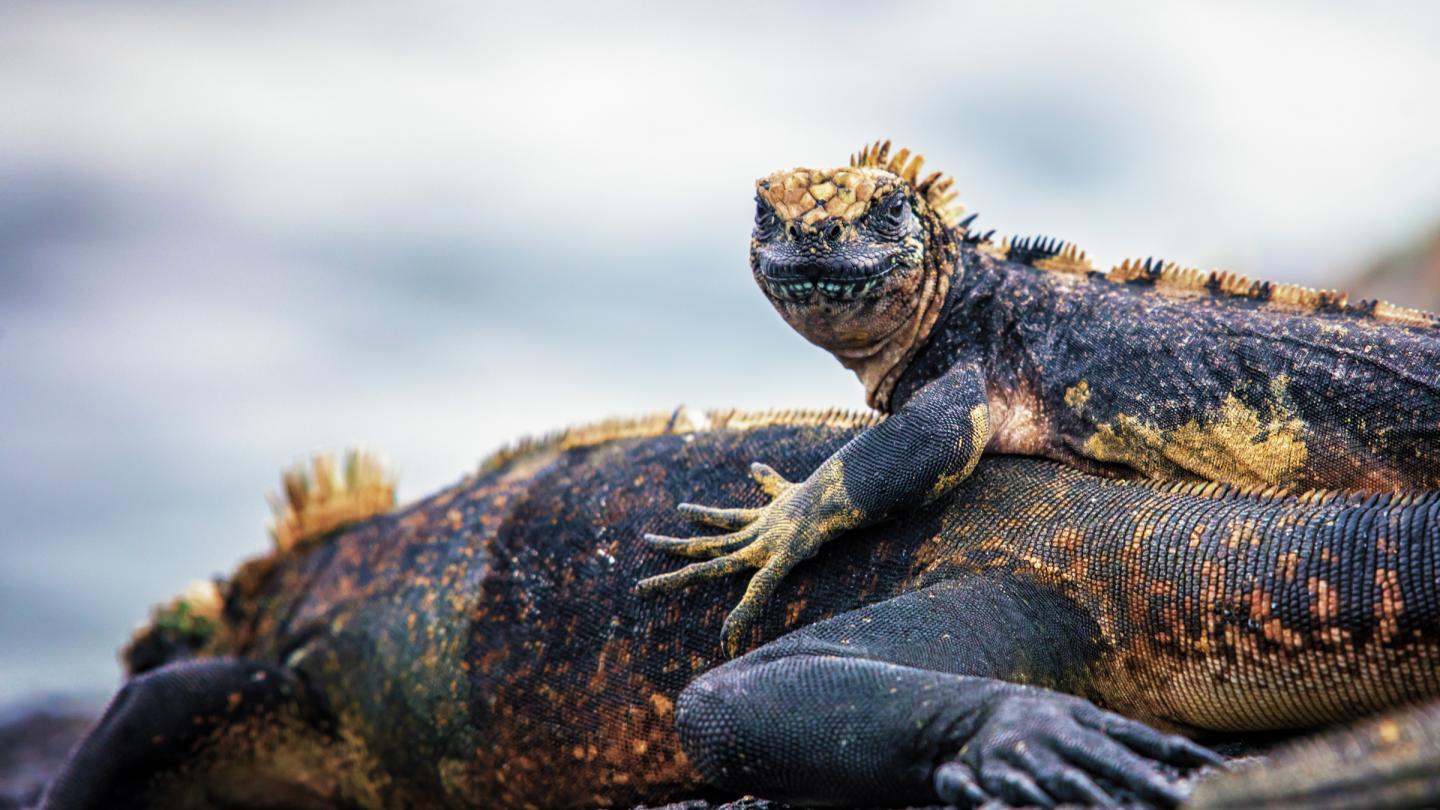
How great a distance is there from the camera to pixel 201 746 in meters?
7.04

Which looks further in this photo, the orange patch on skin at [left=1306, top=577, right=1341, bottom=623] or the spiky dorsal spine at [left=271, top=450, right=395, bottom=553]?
the spiky dorsal spine at [left=271, top=450, right=395, bottom=553]

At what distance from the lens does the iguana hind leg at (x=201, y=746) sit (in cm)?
691

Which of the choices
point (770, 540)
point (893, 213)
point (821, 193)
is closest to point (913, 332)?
point (893, 213)

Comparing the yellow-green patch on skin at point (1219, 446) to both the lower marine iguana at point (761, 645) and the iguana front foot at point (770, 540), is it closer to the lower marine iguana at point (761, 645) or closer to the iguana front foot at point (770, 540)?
the lower marine iguana at point (761, 645)

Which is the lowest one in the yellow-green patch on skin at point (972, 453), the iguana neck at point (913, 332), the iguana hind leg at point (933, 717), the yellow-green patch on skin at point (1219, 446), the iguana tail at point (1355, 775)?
the iguana tail at point (1355, 775)

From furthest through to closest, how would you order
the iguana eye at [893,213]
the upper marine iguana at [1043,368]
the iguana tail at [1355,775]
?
1. the iguana eye at [893,213]
2. the upper marine iguana at [1043,368]
3. the iguana tail at [1355,775]

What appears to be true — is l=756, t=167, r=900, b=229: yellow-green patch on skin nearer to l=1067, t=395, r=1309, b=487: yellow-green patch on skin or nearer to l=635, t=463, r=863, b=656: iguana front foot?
l=635, t=463, r=863, b=656: iguana front foot

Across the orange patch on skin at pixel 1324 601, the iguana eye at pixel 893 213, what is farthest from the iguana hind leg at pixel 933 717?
the iguana eye at pixel 893 213

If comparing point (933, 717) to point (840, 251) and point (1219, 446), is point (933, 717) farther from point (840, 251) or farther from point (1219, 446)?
point (840, 251)

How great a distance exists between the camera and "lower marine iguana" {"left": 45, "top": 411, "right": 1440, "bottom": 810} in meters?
3.93

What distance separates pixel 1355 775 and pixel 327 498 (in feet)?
21.9

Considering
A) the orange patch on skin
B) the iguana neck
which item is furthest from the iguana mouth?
the orange patch on skin

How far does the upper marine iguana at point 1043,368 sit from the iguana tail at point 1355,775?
2.07 metres

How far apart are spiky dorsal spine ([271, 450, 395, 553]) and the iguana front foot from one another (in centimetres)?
331
